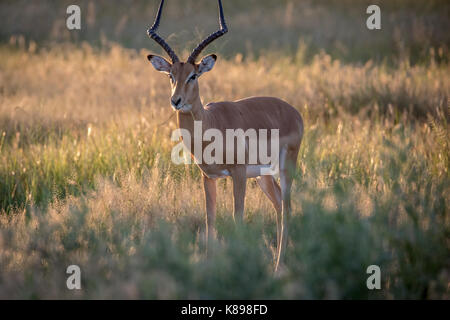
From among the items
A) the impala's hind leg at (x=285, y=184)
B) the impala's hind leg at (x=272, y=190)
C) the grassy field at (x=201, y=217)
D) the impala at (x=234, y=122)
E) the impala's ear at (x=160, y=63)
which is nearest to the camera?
the grassy field at (x=201, y=217)

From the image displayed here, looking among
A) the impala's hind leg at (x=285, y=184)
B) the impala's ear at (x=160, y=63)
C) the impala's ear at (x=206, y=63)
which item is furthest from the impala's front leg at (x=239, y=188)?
the impala's ear at (x=160, y=63)

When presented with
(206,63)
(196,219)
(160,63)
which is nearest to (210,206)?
(196,219)

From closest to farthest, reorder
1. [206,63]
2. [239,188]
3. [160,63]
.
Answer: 1. [239,188]
2. [206,63]
3. [160,63]

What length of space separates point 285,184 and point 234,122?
2.88 feet

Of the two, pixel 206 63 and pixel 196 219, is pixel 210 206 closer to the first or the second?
pixel 196 219

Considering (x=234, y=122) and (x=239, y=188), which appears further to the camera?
(x=234, y=122)

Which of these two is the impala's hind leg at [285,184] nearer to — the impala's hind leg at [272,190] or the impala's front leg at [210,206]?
the impala's hind leg at [272,190]

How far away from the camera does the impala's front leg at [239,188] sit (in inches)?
233

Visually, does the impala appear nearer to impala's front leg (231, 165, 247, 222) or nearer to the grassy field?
impala's front leg (231, 165, 247, 222)

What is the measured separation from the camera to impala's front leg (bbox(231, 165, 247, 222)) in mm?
5918

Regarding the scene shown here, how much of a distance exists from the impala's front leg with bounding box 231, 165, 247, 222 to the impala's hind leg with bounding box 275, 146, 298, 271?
0.46 meters

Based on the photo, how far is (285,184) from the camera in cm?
629

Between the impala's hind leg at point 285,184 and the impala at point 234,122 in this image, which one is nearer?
the impala at point 234,122

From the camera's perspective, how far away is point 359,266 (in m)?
4.80
